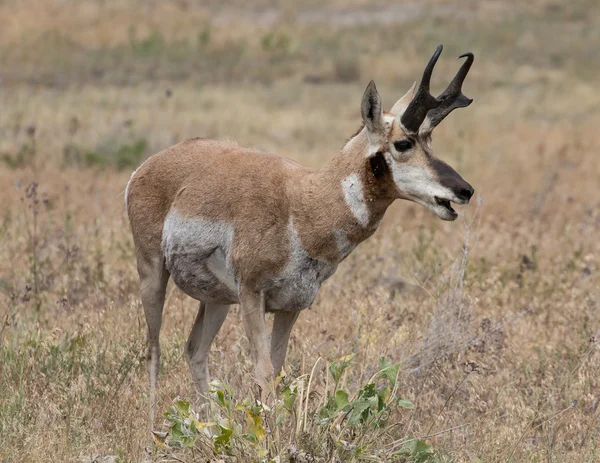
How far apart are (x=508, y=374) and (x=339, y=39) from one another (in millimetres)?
25206

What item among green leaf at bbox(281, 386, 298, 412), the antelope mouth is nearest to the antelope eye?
the antelope mouth

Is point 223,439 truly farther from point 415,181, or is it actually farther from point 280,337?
point 415,181

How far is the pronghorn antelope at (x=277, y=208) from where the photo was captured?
591 cm

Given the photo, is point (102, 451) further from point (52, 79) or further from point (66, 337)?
point (52, 79)

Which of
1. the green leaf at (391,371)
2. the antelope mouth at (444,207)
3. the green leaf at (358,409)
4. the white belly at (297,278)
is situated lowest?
the green leaf at (358,409)

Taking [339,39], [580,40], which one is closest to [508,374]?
[339,39]

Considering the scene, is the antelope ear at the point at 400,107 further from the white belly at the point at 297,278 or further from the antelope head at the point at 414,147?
the white belly at the point at 297,278

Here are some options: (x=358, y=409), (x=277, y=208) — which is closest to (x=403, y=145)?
(x=277, y=208)

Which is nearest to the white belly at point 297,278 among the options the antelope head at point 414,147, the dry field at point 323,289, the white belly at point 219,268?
the white belly at point 219,268

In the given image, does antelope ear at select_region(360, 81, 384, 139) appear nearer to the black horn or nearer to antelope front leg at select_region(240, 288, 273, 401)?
the black horn

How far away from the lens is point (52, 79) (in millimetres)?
24734

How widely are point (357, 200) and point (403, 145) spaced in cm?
41

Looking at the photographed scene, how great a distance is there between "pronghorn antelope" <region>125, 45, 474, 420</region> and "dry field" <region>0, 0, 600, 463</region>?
54 cm

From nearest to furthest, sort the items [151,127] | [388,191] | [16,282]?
[388,191] < [16,282] < [151,127]
